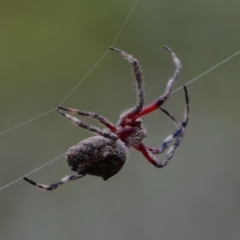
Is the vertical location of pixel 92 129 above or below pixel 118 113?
above

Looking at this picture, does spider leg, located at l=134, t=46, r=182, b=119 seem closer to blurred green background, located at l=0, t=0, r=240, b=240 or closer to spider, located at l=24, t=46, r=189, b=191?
spider, located at l=24, t=46, r=189, b=191

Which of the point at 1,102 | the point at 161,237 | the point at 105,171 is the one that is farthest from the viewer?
the point at 1,102

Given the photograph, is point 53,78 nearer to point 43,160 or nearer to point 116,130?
point 43,160

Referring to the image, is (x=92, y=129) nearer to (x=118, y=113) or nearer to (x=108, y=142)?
(x=108, y=142)

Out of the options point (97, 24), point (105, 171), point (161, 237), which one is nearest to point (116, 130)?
point (105, 171)

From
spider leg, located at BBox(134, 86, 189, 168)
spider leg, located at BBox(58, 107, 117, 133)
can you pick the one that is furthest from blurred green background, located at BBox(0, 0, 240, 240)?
spider leg, located at BBox(58, 107, 117, 133)

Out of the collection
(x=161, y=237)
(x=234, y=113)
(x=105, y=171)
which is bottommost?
(x=161, y=237)

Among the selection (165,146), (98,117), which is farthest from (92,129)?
(165,146)

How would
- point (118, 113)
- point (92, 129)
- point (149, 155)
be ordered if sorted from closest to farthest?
point (92, 129)
point (149, 155)
point (118, 113)

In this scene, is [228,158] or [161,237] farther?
[228,158]
